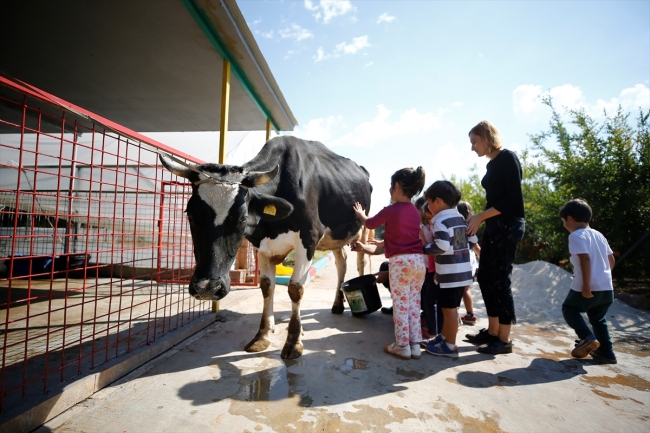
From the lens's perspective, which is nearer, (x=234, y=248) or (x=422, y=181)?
(x=234, y=248)

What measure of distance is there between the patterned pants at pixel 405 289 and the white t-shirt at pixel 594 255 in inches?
57.4

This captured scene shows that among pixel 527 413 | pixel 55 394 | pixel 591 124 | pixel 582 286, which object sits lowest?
pixel 527 413

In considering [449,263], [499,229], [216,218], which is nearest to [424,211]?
[499,229]

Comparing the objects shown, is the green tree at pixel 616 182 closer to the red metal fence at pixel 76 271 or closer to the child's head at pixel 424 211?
the child's head at pixel 424 211

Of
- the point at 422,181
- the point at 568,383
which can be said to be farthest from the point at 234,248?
the point at 568,383

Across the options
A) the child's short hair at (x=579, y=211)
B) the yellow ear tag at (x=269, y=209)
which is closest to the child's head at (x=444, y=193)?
the child's short hair at (x=579, y=211)

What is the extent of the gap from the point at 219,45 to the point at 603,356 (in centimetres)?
503

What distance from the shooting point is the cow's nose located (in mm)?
Answer: 2398

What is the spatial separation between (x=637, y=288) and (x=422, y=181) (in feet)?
20.4

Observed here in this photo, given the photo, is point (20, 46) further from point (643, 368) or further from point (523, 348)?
point (643, 368)

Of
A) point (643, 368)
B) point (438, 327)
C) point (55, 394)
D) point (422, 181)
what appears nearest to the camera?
point (55, 394)

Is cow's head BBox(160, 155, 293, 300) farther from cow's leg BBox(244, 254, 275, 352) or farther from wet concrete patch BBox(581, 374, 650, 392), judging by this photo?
wet concrete patch BBox(581, 374, 650, 392)

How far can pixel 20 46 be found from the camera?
Result: 15.1ft

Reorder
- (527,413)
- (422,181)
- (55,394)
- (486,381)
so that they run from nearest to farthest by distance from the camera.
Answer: (55,394), (527,413), (486,381), (422,181)
